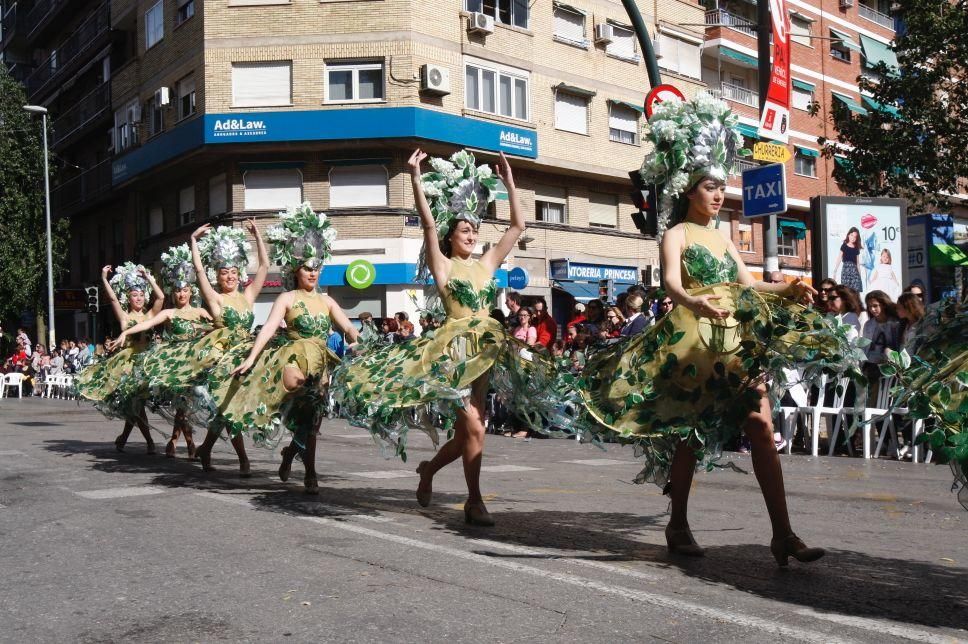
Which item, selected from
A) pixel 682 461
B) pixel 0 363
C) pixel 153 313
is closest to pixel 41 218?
pixel 0 363

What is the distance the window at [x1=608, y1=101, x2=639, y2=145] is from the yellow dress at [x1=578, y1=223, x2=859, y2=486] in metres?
29.9

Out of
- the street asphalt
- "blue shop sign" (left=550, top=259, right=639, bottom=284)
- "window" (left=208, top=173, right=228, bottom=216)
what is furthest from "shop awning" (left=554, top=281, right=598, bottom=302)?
the street asphalt

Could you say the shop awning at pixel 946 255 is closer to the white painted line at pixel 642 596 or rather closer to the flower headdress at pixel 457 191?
the flower headdress at pixel 457 191

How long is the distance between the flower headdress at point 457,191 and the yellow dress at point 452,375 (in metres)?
0.33

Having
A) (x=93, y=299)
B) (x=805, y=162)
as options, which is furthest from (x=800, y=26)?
(x=93, y=299)

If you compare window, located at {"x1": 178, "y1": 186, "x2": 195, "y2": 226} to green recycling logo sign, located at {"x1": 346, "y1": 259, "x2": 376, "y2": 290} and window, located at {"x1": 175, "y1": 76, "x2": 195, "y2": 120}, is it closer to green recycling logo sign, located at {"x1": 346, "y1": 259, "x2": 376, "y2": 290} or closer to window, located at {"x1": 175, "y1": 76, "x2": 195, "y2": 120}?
window, located at {"x1": 175, "y1": 76, "x2": 195, "y2": 120}

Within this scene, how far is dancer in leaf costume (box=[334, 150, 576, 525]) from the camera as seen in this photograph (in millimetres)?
6250

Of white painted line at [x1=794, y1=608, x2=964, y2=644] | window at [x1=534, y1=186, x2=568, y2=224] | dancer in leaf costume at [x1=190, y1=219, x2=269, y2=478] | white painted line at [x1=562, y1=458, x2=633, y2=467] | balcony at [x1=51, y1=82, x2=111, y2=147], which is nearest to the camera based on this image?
white painted line at [x1=794, y1=608, x2=964, y2=644]

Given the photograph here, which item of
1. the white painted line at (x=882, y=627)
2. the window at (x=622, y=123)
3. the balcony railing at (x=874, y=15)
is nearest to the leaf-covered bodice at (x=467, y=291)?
the white painted line at (x=882, y=627)

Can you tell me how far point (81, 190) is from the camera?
4247cm

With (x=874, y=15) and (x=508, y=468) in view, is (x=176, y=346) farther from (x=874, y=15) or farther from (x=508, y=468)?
(x=874, y=15)

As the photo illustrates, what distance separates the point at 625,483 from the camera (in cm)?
909

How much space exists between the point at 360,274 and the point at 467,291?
21.8 m

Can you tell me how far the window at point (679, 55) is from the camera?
36375 mm
